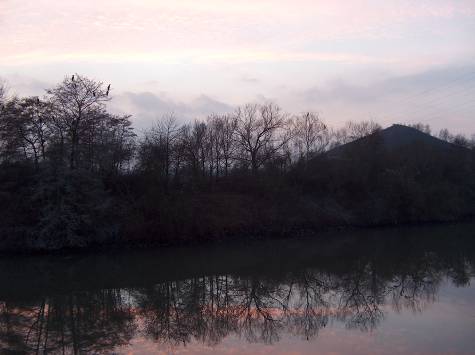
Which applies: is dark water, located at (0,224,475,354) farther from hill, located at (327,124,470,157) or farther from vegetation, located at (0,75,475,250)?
hill, located at (327,124,470,157)

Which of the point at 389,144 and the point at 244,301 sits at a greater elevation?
the point at 389,144

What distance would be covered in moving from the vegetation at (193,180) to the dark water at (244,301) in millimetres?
3097

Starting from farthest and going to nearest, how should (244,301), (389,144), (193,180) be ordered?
1. (389,144)
2. (193,180)
3. (244,301)

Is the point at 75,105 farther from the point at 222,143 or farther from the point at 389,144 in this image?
the point at 389,144

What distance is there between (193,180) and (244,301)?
20.1 meters

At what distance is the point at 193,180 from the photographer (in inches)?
1410

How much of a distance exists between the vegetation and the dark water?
122 inches

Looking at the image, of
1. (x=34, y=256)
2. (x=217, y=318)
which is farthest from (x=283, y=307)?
(x=34, y=256)

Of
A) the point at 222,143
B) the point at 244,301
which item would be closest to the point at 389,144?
the point at 222,143

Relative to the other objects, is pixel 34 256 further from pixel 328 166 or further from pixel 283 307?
pixel 328 166

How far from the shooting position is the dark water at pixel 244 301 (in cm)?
1174

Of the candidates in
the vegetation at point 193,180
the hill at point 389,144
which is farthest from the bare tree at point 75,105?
the hill at point 389,144

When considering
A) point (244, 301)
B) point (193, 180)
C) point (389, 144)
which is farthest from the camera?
point (389, 144)

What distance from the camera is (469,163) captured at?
1866 inches
